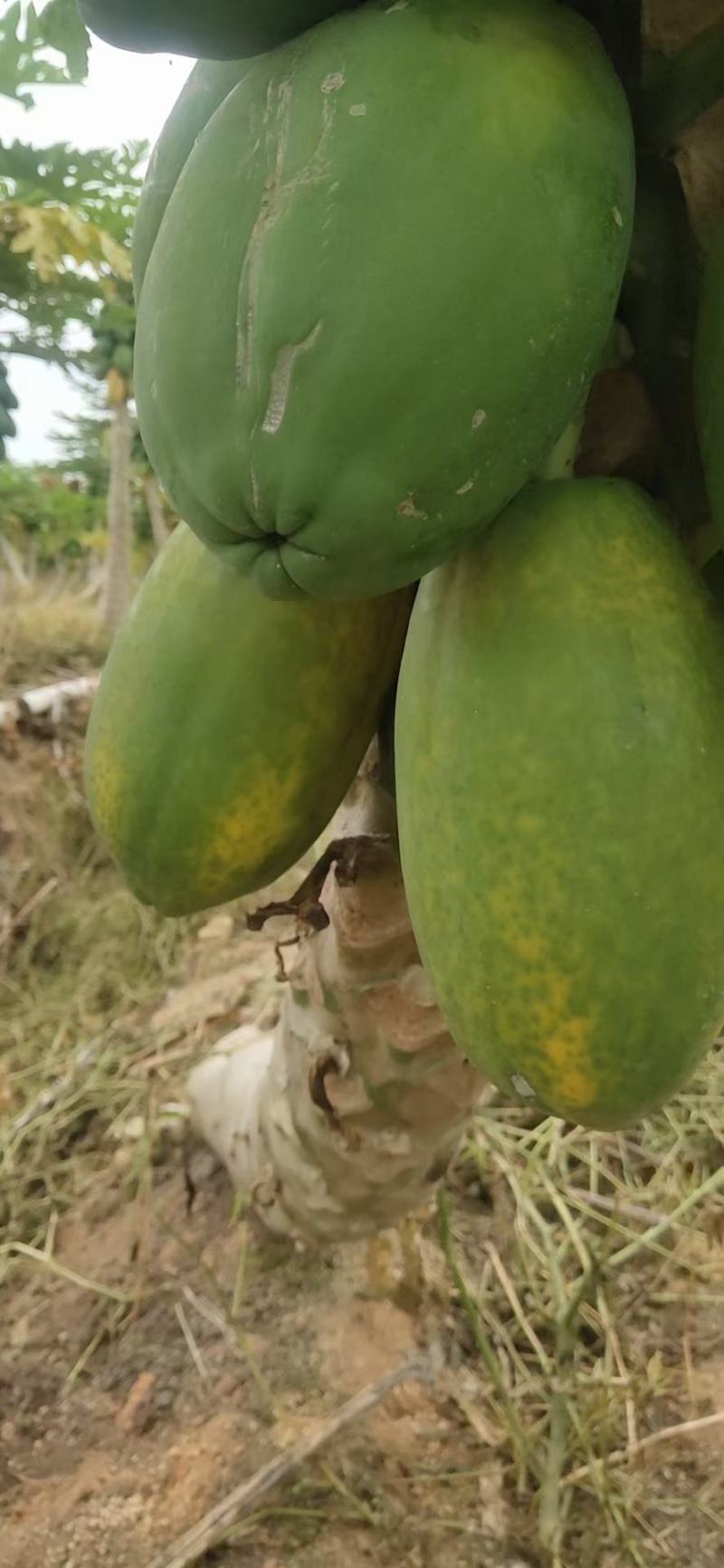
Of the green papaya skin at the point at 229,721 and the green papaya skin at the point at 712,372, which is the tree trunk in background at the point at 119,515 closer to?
the green papaya skin at the point at 229,721

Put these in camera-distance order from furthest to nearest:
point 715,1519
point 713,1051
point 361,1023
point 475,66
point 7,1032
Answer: point 7,1032 → point 713,1051 → point 715,1519 → point 361,1023 → point 475,66

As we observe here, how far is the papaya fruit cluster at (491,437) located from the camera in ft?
1.63

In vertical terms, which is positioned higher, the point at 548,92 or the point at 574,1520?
the point at 548,92

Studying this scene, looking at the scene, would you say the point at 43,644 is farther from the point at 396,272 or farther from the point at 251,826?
Result: the point at 396,272

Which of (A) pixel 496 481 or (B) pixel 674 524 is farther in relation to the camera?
(B) pixel 674 524

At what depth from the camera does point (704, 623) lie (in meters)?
0.62

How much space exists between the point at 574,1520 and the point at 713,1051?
1008mm

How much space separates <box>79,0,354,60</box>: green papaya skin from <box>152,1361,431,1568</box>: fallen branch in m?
1.51

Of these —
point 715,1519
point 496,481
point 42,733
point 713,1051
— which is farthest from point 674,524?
point 42,733

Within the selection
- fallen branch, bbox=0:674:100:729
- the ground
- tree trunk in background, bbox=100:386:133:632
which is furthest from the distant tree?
the ground

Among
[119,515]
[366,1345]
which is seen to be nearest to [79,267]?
[119,515]

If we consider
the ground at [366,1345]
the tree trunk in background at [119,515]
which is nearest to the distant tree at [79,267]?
→ the tree trunk in background at [119,515]

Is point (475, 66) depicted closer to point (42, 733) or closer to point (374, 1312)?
point (374, 1312)

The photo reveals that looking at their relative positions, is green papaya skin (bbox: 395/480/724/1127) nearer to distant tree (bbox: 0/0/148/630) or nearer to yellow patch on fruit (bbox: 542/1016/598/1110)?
yellow patch on fruit (bbox: 542/1016/598/1110)
